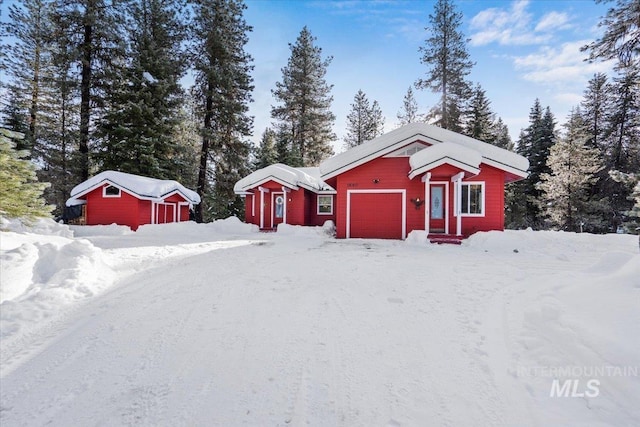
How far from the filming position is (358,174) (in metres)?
12.5

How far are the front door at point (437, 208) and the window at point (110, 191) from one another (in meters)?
16.5

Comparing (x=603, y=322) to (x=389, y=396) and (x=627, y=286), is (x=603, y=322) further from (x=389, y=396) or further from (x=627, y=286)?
(x=389, y=396)

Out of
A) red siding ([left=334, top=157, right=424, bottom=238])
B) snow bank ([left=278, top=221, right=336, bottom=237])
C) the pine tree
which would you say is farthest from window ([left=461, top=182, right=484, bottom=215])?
the pine tree

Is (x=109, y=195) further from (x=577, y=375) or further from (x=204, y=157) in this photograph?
(x=577, y=375)

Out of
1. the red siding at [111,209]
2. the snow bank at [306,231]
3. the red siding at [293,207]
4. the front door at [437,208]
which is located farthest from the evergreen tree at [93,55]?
the front door at [437,208]

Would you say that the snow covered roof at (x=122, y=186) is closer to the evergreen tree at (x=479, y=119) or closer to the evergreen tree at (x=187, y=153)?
the evergreen tree at (x=187, y=153)

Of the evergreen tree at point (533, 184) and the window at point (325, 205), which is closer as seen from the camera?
the window at point (325, 205)

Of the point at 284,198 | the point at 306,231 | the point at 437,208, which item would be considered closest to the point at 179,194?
the point at 284,198

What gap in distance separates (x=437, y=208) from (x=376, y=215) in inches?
99.6

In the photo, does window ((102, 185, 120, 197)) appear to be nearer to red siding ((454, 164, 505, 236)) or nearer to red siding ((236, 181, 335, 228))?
red siding ((236, 181, 335, 228))

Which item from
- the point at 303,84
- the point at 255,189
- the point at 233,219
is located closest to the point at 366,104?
the point at 303,84

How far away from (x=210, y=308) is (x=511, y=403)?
3.28 meters

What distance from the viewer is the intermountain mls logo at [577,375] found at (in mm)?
2164

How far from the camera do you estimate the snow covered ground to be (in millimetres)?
1979
